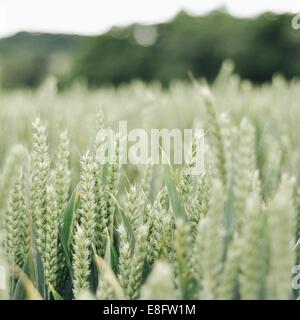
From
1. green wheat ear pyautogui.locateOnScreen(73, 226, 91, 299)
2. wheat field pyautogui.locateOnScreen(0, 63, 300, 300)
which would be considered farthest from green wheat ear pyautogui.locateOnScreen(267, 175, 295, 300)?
green wheat ear pyautogui.locateOnScreen(73, 226, 91, 299)

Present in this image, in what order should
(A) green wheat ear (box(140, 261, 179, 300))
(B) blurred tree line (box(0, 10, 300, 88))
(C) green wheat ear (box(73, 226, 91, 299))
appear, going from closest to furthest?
1. (A) green wheat ear (box(140, 261, 179, 300))
2. (C) green wheat ear (box(73, 226, 91, 299))
3. (B) blurred tree line (box(0, 10, 300, 88))

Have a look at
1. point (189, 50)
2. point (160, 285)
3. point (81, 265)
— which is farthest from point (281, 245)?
point (189, 50)

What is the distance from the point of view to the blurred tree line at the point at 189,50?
57.2 feet

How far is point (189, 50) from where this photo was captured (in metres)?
19.0

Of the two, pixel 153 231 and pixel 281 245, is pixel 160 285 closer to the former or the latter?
pixel 281 245

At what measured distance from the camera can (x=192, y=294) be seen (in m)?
0.50

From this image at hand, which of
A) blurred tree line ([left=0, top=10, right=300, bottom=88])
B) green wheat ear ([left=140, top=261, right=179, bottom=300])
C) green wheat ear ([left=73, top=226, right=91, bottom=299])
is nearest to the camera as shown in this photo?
green wheat ear ([left=140, top=261, right=179, bottom=300])

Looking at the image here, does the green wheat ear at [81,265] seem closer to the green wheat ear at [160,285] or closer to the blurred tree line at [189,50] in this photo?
the green wheat ear at [160,285]

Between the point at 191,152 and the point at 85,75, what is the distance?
63.2ft

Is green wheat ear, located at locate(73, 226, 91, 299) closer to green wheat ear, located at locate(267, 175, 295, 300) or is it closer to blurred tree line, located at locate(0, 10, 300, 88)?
green wheat ear, located at locate(267, 175, 295, 300)

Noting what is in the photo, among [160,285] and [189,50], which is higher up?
[189,50]

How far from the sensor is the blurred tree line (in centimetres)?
1744

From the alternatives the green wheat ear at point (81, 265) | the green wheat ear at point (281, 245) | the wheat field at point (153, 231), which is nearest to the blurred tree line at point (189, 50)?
the wheat field at point (153, 231)
